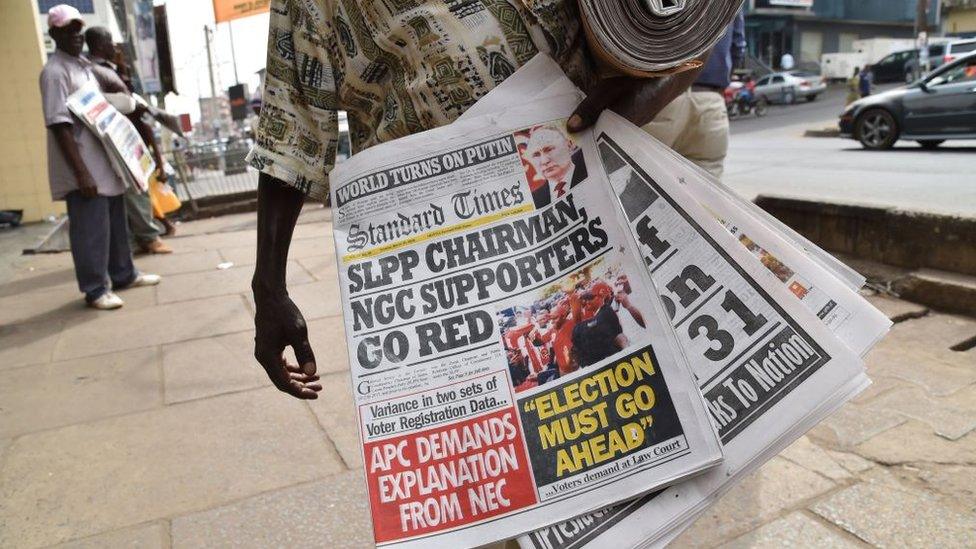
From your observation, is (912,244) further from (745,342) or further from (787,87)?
(787,87)

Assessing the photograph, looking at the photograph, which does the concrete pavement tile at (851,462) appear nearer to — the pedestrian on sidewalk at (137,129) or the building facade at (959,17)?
the pedestrian on sidewalk at (137,129)

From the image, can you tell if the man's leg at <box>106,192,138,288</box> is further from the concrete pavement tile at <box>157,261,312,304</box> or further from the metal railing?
the metal railing

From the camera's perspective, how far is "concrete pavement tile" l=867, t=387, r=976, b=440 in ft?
8.33

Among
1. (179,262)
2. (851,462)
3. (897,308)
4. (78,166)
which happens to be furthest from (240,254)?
(851,462)

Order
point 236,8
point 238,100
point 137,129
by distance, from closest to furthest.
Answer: point 137,129 < point 236,8 < point 238,100

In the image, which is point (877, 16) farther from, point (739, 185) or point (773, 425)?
point (773, 425)

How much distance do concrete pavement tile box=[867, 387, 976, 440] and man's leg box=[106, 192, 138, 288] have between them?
15.7ft

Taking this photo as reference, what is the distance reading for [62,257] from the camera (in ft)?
23.0

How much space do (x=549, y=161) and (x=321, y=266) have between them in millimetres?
4965

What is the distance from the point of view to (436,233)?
3.38 feet

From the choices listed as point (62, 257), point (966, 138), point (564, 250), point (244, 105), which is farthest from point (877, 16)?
point (564, 250)

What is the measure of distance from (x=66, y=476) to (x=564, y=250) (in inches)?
95.3

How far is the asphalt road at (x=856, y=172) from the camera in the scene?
7045 mm

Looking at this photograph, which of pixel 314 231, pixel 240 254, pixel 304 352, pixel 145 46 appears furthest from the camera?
pixel 145 46
